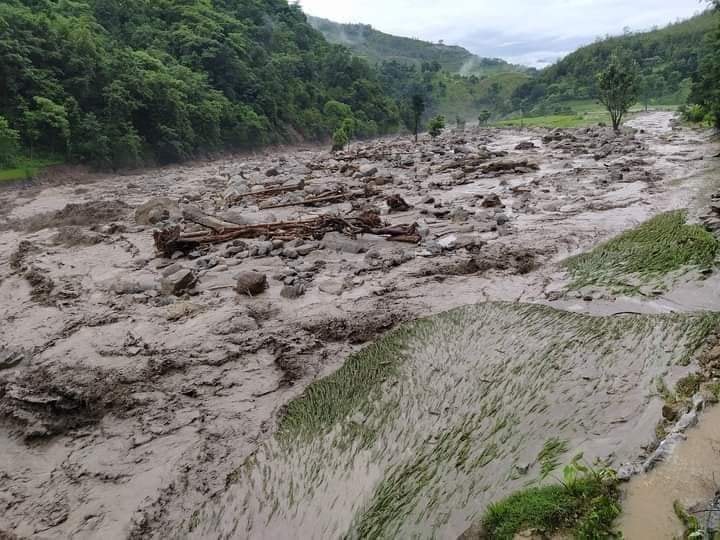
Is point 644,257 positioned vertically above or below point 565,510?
above

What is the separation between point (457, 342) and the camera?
24.7 feet

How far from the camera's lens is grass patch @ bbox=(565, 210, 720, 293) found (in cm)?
904

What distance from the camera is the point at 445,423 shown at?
223 inches

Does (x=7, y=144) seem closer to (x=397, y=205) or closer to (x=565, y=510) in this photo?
(x=397, y=205)

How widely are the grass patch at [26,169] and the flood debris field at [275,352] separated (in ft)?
39.6

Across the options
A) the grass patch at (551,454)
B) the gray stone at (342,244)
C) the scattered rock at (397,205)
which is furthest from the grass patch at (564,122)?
the grass patch at (551,454)

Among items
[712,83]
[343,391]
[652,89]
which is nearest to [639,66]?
[652,89]

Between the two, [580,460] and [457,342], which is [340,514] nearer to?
[580,460]

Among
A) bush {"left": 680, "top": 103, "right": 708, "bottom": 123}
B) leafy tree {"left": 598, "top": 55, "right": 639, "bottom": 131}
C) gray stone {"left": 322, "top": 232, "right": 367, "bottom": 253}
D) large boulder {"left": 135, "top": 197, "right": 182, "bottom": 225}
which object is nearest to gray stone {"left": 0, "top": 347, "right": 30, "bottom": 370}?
gray stone {"left": 322, "top": 232, "right": 367, "bottom": 253}

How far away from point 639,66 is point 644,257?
3941 inches

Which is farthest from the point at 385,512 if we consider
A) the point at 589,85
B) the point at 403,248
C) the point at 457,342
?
the point at 589,85

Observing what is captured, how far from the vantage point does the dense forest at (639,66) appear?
275ft

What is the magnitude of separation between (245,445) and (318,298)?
4469 millimetres

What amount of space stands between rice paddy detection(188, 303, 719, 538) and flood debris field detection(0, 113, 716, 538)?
0.03m
